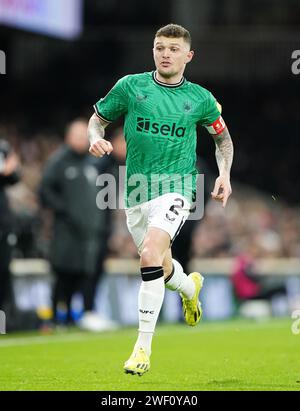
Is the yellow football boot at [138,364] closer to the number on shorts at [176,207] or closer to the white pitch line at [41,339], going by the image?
the number on shorts at [176,207]

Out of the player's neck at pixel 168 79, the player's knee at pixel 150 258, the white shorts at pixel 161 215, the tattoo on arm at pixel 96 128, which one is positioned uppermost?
the player's neck at pixel 168 79

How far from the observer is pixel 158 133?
28.1ft

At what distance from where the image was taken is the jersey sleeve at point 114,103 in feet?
28.6

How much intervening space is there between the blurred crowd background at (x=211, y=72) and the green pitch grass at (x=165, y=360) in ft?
42.1

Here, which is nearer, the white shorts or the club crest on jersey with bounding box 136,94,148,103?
the white shorts

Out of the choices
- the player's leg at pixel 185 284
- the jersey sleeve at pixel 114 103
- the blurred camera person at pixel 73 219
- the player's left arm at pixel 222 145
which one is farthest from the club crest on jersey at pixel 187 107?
the blurred camera person at pixel 73 219

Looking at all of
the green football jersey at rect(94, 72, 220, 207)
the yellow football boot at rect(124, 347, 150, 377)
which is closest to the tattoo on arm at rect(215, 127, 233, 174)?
the green football jersey at rect(94, 72, 220, 207)

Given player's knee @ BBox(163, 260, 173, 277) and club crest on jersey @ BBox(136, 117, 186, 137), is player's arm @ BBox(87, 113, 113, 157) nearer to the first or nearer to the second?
club crest on jersey @ BBox(136, 117, 186, 137)

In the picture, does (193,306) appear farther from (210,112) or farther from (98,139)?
(98,139)

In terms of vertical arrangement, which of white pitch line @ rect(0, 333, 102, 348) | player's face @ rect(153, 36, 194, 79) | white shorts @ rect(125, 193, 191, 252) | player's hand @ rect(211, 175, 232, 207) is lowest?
white pitch line @ rect(0, 333, 102, 348)

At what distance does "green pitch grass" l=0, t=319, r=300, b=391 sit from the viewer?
317 inches

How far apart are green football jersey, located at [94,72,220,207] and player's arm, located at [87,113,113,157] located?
0.62 feet

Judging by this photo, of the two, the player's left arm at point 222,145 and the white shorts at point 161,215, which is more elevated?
A: the player's left arm at point 222,145

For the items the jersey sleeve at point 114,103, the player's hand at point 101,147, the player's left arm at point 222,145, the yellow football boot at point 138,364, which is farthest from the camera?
the player's left arm at point 222,145
